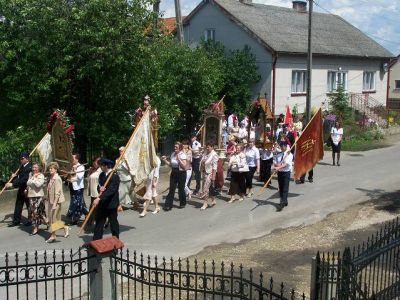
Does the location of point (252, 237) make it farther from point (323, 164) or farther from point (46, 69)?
point (323, 164)

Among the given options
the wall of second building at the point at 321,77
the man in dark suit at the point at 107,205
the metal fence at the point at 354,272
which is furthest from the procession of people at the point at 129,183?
the wall of second building at the point at 321,77

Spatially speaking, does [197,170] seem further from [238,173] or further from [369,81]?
[369,81]

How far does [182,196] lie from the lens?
15.0 metres

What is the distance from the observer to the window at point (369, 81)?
122ft

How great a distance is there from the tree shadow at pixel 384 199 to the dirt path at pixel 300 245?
0.03 meters

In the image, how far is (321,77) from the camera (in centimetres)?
3334

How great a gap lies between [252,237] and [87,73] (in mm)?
6988

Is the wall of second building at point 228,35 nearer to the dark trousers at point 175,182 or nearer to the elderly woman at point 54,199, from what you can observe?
the dark trousers at point 175,182

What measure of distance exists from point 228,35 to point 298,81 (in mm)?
4670

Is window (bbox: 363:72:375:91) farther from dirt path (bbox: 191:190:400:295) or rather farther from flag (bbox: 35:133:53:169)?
flag (bbox: 35:133:53:169)

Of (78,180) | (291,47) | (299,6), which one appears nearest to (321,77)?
(291,47)

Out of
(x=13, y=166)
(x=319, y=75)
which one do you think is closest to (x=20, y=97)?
(x=13, y=166)

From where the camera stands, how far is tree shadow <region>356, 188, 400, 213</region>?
15062 mm

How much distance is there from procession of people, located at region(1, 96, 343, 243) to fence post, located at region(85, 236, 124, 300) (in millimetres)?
3567
